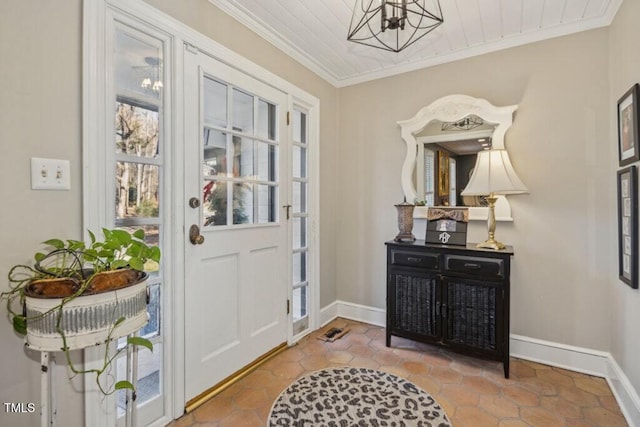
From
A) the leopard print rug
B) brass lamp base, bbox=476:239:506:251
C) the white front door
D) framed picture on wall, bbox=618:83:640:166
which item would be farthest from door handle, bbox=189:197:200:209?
framed picture on wall, bbox=618:83:640:166

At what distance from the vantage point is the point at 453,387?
1.97m

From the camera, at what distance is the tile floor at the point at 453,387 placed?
168cm

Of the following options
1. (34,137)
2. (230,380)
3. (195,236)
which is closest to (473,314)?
(230,380)

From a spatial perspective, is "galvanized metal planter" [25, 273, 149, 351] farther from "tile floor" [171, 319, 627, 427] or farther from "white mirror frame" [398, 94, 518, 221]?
"white mirror frame" [398, 94, 518, 221]

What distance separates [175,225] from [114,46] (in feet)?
2.91

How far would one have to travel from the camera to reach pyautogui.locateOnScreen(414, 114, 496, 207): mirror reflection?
2.47 meters

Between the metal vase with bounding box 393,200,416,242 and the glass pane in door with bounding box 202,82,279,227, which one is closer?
the glass pane in door with bounding box 202,82,279,227

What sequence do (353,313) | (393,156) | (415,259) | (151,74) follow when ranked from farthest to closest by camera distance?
1. (353,313)
2. (393,156)
3. (415,259)
4. (151,74)

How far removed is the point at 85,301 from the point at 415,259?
6.77ft

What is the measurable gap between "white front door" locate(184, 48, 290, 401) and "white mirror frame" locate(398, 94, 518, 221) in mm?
1102

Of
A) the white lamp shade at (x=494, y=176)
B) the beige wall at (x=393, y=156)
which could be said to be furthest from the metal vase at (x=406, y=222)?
the white lamp shade at (x=494, y=176)

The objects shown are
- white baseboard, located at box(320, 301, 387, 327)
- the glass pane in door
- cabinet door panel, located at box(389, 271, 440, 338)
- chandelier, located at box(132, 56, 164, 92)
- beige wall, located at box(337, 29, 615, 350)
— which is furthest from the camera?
white baseboard, located at box(320, 301, 387, 327)

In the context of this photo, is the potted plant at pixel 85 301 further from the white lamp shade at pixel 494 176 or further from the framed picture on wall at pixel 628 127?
the framed picture on wall at pixel 628 127

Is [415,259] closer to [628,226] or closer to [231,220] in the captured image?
[628,226]
